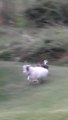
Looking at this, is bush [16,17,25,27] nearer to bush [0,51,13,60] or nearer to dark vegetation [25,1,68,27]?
dark vegetation [25,1,68,27]

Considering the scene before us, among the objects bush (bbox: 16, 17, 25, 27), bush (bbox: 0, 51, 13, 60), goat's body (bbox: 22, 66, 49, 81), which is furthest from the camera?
bush (bbox: 16, 17, 25, 27)

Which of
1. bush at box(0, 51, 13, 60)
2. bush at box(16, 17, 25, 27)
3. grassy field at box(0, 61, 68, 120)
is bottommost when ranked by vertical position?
grassy field at box(0, 61, 68, 120)

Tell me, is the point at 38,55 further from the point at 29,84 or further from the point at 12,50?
the point at 29,84

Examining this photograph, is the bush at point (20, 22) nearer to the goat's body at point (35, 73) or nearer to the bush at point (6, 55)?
the bush at point (6, 55)

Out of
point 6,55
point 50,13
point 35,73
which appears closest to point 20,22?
point 50,13

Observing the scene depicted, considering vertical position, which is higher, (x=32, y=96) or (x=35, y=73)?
(x=35, y=73)

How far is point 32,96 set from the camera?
42.7ft

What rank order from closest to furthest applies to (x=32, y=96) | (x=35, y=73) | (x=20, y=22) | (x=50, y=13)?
(x=32, y=96), (x=35, y=73), (x=50, y=13), (x=20, y=22)

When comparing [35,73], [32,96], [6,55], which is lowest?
[32,96]

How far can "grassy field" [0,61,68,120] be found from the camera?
937 centimetres

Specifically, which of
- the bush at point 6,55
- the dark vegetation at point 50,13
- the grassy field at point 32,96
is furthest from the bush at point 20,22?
the grassy field at point 32,96

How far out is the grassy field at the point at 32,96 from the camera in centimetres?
937

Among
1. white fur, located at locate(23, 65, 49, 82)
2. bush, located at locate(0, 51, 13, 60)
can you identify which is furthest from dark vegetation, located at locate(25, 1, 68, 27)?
white fur, located at locate(23, 65, 49, 82)

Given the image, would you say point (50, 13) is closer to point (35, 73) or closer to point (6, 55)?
point (6, 55)
